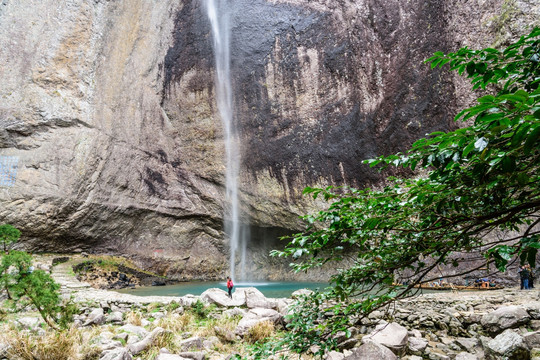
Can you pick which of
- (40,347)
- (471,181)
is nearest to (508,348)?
(471,181)

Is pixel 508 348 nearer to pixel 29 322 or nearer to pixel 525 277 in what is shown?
pixel 525 277

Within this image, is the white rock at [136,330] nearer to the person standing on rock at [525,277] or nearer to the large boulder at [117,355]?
the large boulder at [117,355]

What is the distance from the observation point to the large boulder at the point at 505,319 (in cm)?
499

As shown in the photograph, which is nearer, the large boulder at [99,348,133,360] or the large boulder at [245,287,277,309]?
the large boulder at [99,348,133,360]

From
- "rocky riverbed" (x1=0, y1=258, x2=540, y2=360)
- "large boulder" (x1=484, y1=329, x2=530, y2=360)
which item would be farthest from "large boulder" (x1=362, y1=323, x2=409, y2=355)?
"large boulder" (x1=484, y1=329, x2=530, y2=360)

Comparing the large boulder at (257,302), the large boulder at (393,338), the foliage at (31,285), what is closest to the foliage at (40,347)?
the foliage at (31,285)

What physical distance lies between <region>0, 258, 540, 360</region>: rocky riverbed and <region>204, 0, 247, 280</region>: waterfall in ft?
31.3

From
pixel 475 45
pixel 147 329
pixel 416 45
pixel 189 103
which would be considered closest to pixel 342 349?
pixel 147 329

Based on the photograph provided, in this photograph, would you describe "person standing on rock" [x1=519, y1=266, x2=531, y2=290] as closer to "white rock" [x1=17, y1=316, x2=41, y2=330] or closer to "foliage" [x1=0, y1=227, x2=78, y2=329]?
"foliage" [x1=0, y1=227, x2=78, y2=329]

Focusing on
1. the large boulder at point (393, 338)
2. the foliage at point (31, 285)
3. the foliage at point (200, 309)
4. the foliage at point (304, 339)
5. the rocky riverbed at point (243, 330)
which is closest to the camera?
the foliage at point (304, 339)

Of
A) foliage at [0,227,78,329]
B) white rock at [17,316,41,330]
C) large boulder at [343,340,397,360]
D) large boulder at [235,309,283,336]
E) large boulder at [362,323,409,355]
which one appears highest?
foliage at [0,227,78,329]

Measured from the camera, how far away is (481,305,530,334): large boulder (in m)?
4.99

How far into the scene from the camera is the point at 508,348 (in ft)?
12.2

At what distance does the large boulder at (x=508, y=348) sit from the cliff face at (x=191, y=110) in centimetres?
1085
